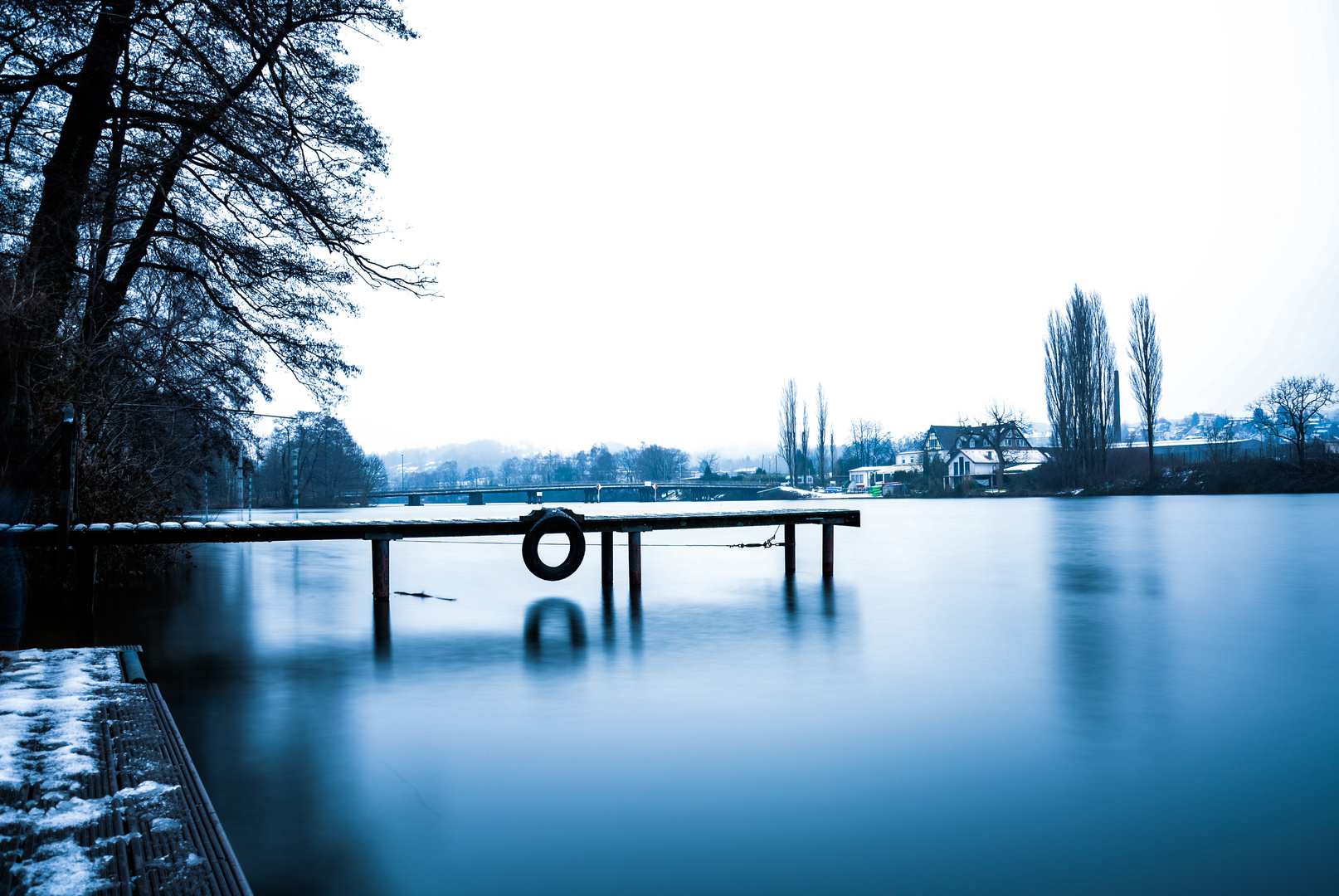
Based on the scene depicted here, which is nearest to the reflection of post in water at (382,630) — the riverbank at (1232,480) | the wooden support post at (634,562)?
the wooden support post at (634,562)

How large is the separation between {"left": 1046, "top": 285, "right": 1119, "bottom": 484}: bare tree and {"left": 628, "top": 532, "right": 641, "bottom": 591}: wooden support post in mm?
56931

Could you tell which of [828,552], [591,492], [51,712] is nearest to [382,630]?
[51,712]

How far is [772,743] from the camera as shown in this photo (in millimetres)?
5695

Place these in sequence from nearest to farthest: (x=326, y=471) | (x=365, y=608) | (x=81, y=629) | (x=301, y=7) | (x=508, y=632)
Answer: (x=81, y=629) < (x=301, y=7) < (x=508, y=632) < (x=365, y=608) < (x=326, y=471)

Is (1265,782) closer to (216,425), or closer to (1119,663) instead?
(1119,663)

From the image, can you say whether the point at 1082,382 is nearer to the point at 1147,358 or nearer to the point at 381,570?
the point at 1147,358

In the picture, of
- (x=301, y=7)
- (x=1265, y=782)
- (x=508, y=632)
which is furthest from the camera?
(x=508, y=632)

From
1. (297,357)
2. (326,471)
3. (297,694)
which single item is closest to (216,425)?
(297,357)

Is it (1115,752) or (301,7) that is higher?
(301,7)

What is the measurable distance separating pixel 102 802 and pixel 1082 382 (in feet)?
222

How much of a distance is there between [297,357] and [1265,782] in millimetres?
11222

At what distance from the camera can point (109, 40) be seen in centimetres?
953

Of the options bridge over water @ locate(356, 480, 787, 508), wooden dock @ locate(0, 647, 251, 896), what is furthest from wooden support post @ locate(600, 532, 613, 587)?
bridge over water @ locate(356, 480, 787, 508)

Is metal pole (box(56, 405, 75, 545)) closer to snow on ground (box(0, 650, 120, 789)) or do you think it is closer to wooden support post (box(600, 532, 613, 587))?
snow on ground (box(0, 650, 120, 789))
